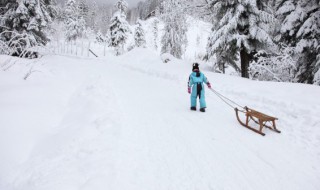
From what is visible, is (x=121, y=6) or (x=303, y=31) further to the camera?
(x=121, y=6)

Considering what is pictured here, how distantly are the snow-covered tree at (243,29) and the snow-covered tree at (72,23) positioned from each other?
45.5 meters

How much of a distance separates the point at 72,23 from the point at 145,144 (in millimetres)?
55312

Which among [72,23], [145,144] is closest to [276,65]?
[145,144]

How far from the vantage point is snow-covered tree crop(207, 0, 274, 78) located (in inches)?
488

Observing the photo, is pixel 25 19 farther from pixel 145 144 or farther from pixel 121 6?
pixel 121 6

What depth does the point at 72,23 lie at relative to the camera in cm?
5300

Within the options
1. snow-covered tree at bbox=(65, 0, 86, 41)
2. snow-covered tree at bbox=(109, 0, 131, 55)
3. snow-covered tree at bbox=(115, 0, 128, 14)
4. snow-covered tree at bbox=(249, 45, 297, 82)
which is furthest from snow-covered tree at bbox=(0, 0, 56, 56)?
snow-covered tree at bbox=(65, 0, 86, 41)

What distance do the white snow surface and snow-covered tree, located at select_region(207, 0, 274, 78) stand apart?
5.01 m

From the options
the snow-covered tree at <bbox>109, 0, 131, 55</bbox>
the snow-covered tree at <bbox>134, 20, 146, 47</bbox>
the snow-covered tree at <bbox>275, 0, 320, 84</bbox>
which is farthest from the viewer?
the snow-covered tree at <bbox>134, 20, 146, 47</bbox>

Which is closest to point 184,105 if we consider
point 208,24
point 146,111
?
point 146,111

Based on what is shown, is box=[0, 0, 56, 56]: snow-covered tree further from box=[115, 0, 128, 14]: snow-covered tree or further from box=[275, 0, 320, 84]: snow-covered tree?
box=[115, 0, 128, 14]: snow-covered tree

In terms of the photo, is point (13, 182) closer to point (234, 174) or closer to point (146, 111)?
point (234, 174)

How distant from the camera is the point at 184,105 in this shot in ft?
28.6

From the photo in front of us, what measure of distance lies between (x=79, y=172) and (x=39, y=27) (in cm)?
2176
